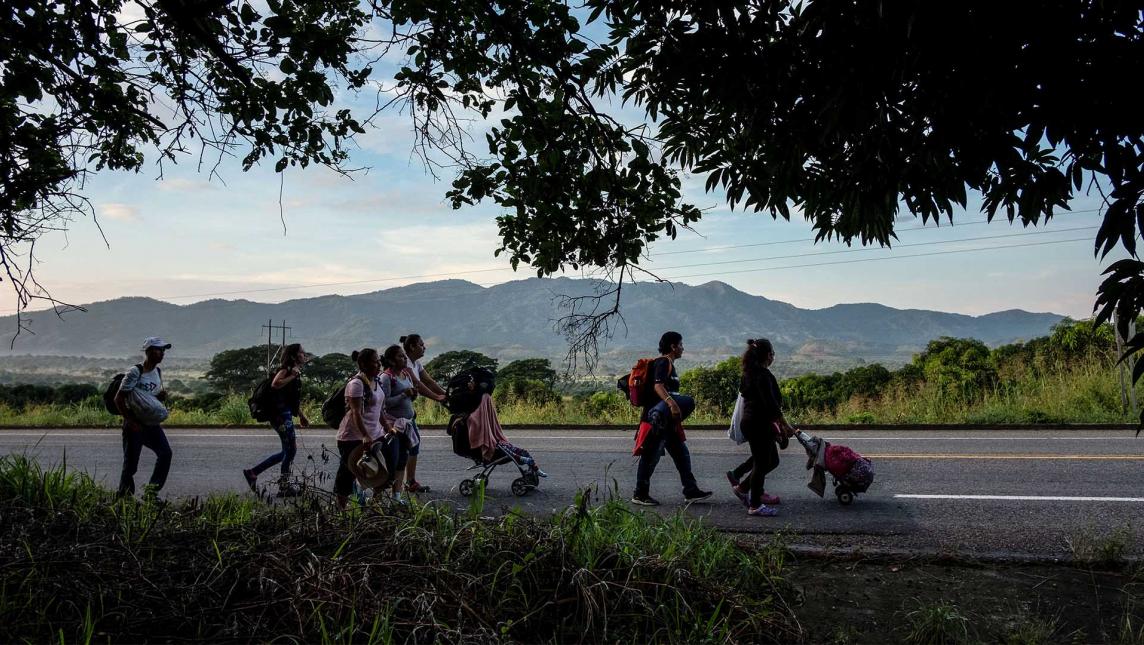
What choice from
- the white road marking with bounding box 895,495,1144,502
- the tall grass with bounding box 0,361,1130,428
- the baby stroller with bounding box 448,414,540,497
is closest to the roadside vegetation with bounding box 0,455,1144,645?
the white road marking with bounding box 895,495,1144,502

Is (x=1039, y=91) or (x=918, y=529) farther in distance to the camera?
(x=918, y=529)

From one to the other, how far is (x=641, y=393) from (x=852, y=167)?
4.47m

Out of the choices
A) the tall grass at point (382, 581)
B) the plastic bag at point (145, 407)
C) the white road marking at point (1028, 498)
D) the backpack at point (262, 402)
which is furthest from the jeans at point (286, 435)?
the white road marking at point (1028, 498)

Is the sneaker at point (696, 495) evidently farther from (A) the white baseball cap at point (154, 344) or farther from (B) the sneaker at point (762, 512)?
(A) the white baseball cap at point (154, 344)

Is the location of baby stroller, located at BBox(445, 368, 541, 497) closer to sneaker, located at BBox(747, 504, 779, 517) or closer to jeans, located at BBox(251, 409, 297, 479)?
jeans, located at BBox(251, 409, 297, 479)

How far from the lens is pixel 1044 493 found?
8586mm

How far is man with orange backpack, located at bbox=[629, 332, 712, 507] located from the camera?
26.8 feet

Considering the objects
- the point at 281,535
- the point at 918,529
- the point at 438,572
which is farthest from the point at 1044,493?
the point at 281,535

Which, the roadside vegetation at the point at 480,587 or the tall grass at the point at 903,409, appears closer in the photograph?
the roadside vegetation at the point at 480,587

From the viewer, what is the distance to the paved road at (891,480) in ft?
23.0

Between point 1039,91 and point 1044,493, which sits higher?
point 1039,91

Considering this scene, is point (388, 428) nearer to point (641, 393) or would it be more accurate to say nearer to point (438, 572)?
point (641, 393)

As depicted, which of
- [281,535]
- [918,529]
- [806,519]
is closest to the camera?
[281,535]

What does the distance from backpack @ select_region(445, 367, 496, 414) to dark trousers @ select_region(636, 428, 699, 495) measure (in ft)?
6.06
